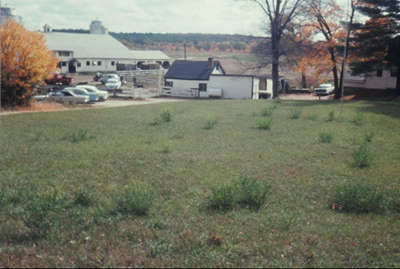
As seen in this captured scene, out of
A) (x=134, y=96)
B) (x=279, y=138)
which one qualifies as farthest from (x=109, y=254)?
(x=134, y=96)

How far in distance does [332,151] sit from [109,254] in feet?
27.7

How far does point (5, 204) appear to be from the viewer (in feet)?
25.5

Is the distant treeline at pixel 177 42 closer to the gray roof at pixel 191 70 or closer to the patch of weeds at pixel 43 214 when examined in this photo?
the gray roof at pixel 191 70

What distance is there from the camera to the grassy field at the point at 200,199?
17.4 feet

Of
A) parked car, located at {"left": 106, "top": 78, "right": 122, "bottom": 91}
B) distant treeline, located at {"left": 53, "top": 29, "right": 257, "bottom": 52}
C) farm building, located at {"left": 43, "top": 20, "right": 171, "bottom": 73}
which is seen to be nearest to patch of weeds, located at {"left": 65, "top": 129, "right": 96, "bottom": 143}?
parked car, located at {"left": 106, "top": 78, "right": 122, "bottom": 91}

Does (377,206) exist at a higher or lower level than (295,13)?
lower

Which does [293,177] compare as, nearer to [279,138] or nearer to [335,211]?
[335,211]

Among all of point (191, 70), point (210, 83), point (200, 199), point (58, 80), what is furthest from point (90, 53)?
point (200, 199)

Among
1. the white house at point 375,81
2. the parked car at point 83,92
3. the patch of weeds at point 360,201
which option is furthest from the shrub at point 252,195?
the parked car at point 83,92

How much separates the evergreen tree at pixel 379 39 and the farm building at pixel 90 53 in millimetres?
50407

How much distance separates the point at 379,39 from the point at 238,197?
2386 centimetres

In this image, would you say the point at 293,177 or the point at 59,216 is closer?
the point at 59,216

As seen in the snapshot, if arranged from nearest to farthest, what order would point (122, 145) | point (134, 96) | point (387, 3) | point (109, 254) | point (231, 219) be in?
point (109, 254)
point (231, 219)
point (122, 145)
point (387, 3)
point (134, 96)

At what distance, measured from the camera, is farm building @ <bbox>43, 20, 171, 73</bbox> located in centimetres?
6788
